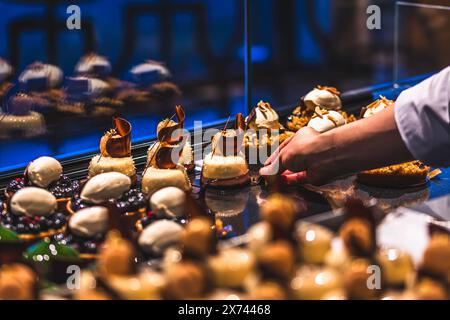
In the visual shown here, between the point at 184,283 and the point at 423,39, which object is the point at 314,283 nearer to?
the point at 184,283

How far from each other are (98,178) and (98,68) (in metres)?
1.06

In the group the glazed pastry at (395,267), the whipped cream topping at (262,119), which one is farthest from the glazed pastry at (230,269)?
the whipped cream topping at (262,119)

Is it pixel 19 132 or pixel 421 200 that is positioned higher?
pixel 19 132

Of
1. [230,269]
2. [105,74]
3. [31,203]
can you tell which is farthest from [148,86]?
[230,269]

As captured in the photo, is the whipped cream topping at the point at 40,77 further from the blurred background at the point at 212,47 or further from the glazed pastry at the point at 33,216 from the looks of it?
the glazed pastry at the point at 33,216

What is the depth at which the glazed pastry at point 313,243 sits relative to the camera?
1396mm

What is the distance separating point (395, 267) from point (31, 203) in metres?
0.87

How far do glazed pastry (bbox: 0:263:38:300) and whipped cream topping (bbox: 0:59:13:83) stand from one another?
129 cm

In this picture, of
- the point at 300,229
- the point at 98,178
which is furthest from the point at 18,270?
the point at 98,178

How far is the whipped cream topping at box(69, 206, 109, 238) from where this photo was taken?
5.57 feet

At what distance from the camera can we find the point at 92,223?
1.70 metres

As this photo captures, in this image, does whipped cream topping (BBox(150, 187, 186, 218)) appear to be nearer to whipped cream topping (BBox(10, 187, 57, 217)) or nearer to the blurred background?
whipped cream topping (BBox(10, 187, 57, 217))

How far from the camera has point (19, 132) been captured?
2.31 m
